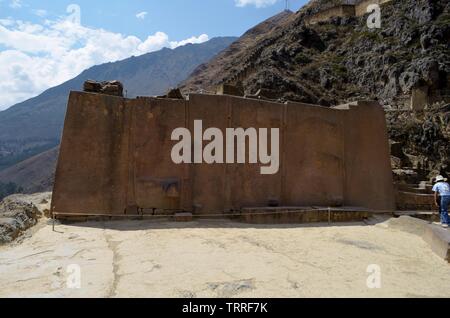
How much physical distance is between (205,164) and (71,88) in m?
110

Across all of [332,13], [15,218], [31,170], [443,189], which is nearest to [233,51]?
[332,13]

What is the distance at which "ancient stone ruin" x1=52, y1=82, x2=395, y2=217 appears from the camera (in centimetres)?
863

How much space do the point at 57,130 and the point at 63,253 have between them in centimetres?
A: 11183

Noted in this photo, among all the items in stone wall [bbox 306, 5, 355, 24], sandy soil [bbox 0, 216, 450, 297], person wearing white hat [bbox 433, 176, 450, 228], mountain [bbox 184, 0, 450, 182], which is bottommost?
sandy soil [bbox 0, 216, 450, 297]

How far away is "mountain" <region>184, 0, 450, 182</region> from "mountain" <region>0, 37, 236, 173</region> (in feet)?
158

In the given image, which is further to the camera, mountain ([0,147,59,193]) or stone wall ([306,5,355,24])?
mountain ([0,147,59,193])

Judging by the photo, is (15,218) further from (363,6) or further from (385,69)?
(363,6)

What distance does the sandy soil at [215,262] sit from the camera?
179 inches

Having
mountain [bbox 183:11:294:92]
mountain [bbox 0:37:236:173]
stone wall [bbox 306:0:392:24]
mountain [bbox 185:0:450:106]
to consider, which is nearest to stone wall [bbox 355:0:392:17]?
stone wall [bbox 306:0:392:24]

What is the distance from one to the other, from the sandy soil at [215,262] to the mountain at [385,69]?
25.5 metres

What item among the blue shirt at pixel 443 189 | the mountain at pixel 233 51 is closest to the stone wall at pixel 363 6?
the mountain at pixel 233 51

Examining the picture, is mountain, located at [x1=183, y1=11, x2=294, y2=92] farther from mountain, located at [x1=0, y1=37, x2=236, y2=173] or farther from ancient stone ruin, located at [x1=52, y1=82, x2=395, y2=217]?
ancient stone ruin, located at [x1=52, y1=82, x2=395, y2=217]

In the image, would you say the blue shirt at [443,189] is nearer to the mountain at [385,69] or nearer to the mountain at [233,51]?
the mountain at [385,69]
